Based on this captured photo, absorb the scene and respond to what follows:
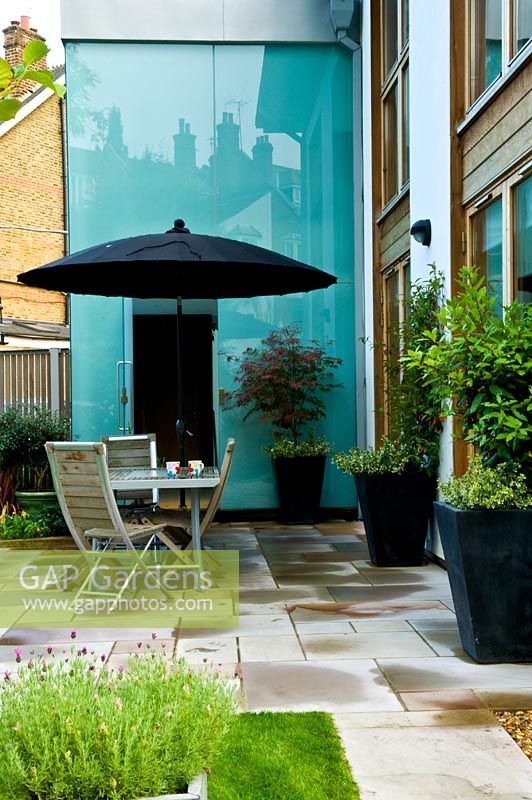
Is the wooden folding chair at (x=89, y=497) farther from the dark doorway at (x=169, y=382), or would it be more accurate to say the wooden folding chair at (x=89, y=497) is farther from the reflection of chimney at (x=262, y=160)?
the dark doorway at (x=169, y=382)

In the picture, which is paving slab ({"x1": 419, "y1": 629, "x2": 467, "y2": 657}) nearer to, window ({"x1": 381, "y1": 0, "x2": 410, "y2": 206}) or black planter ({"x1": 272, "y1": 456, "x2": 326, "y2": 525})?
black planter ({"x1": 272, "y1": 456, "x2": 326, "y2": 525})

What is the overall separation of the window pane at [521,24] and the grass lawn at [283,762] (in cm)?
374

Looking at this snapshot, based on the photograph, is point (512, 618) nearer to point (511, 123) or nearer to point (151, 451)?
point (511, 123)

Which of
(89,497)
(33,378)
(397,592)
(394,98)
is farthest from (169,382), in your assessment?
(397,592)

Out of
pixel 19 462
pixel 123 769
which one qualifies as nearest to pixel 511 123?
pixel 123 769

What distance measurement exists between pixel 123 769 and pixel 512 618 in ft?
8.25

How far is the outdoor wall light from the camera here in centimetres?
651

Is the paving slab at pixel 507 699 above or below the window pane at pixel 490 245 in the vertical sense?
below

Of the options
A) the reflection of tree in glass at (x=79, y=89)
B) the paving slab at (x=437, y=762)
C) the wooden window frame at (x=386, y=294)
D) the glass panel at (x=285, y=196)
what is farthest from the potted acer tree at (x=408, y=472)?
the reflection of tree in glass at (x=79, y=89)

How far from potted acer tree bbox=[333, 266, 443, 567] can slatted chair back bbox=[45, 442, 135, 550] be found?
73.7 inches

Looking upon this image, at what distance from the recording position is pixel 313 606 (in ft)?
16.9

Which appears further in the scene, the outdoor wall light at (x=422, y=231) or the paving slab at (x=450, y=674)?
the outdoor wall light at (x=422, y=231)

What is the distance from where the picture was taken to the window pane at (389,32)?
8.11 metres

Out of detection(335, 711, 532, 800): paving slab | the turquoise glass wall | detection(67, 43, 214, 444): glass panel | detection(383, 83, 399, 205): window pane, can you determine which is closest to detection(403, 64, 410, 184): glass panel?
detection(383, 83, 399, 205): window pane
